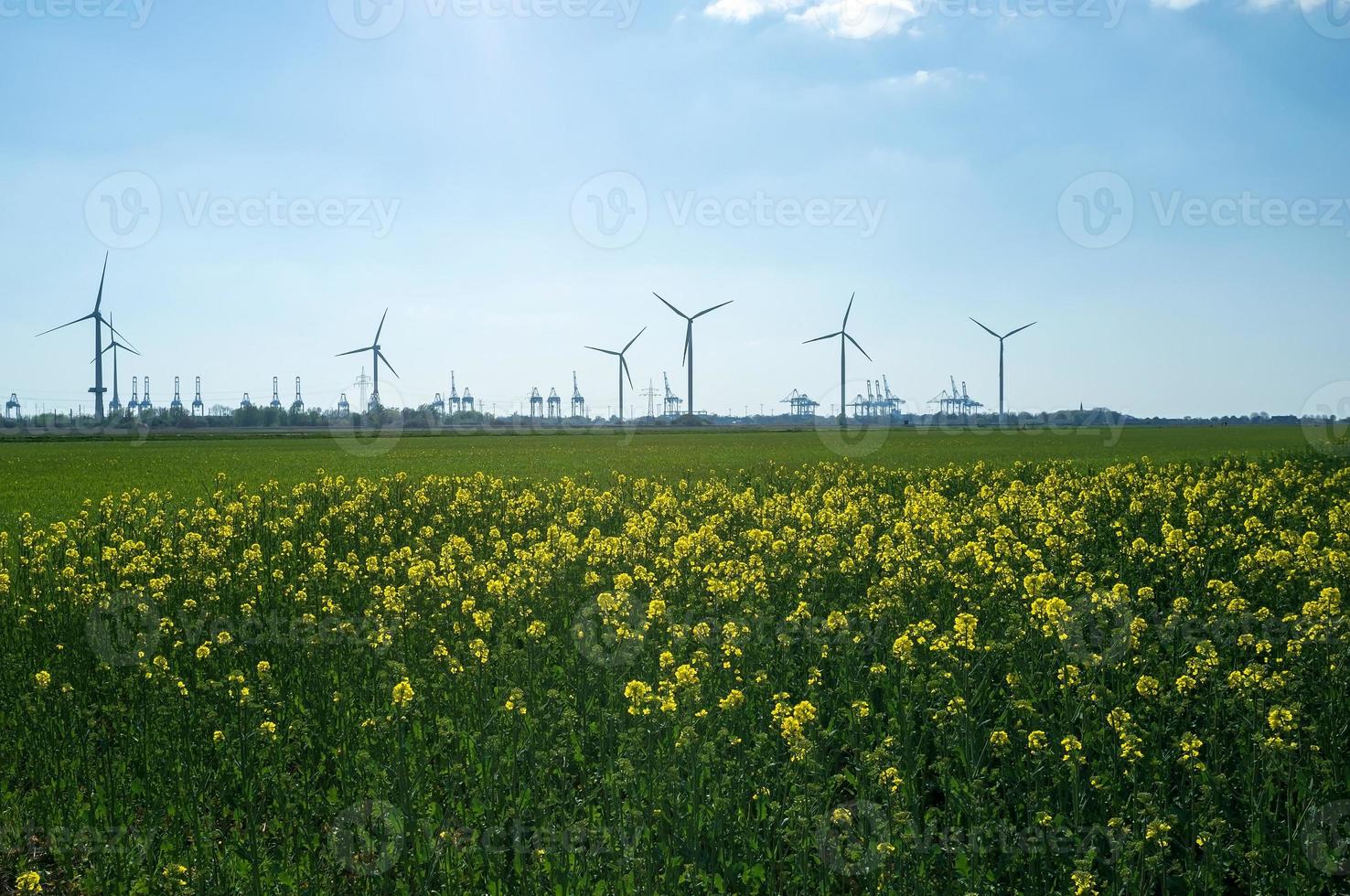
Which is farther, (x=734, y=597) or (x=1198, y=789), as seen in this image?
(x=734, y=597)

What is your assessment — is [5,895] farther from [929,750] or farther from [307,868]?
[929,750]

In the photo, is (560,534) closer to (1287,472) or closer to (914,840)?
(914,840)

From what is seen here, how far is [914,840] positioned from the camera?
4992mm

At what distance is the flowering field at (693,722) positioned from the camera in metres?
5.41

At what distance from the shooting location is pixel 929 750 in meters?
7.36

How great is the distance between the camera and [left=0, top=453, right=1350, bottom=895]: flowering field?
5.41 metres

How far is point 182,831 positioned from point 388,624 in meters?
3.44

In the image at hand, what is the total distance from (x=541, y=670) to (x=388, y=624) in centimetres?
191

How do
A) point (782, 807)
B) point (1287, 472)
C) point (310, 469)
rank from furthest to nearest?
point (310, 469) → point (1287, 472) → point (782, 807)

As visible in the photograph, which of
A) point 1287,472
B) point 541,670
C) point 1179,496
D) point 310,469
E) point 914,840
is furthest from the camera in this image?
point 310,469

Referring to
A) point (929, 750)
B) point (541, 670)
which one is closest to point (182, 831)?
point (541, 670)

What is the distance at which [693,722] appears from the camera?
6.35 metres

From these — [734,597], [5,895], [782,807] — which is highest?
[734,597]

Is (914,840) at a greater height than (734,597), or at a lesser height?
lesser
